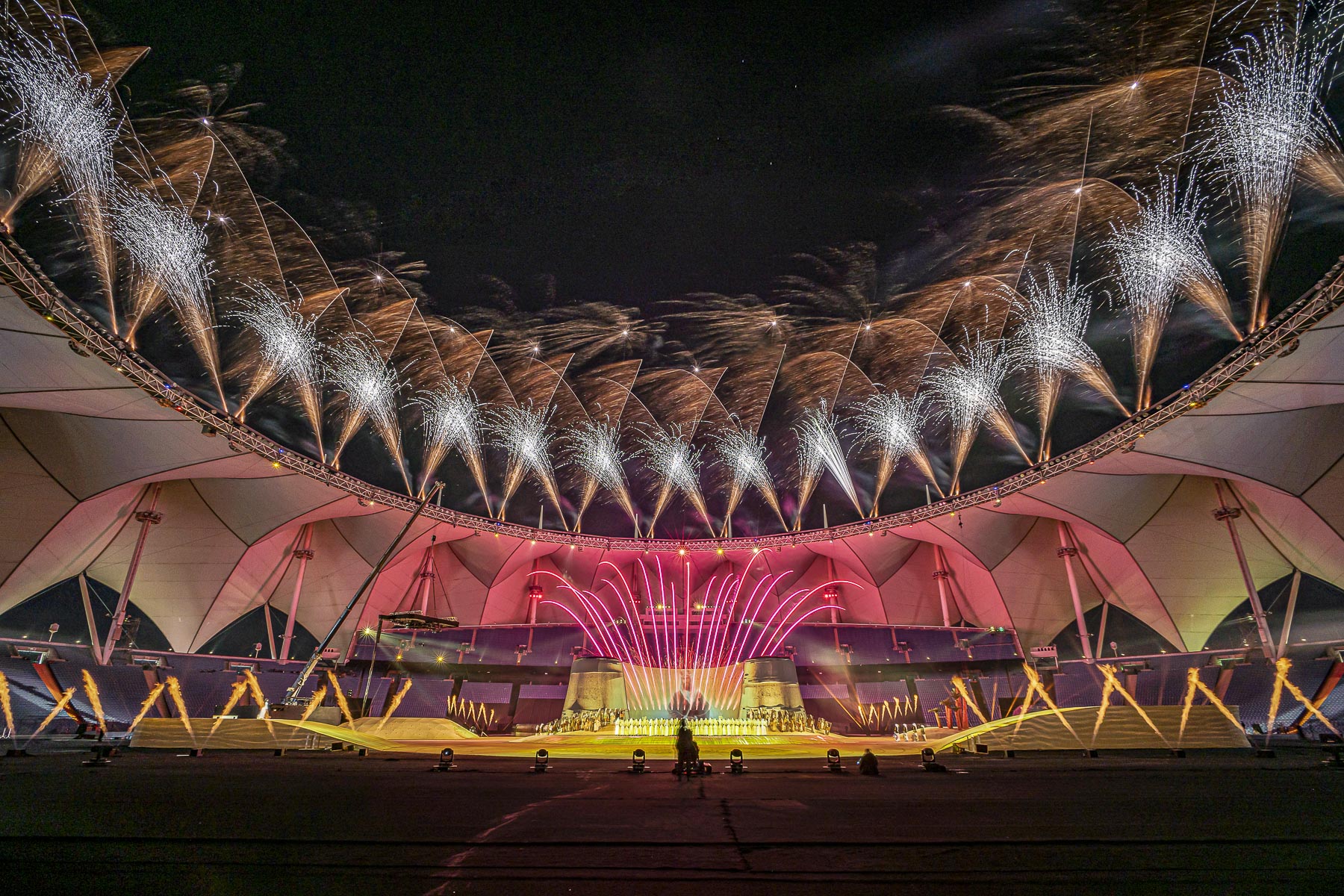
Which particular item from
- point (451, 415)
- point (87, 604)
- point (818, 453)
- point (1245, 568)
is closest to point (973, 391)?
point (818, 453)

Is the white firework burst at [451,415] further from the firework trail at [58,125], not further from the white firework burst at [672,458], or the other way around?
the firework trail at [58,125]

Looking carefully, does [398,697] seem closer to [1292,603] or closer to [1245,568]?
[1245,568]

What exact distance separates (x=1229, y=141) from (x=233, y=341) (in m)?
36.4

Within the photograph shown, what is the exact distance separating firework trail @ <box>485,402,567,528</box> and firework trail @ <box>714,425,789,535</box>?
11.3 m

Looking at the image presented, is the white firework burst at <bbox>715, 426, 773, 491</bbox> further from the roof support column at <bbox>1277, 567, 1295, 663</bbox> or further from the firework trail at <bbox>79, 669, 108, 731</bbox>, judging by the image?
the firework trail at <bbox>79, 669, 108, 731</bbox>

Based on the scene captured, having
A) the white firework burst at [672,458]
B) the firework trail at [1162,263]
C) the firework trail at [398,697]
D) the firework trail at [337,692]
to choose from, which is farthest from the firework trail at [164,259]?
the firework trail at [1162,263]

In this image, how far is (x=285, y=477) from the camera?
3438 centimetres

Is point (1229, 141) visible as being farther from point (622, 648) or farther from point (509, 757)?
point (622, 648)

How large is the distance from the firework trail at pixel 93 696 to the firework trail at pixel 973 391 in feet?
164

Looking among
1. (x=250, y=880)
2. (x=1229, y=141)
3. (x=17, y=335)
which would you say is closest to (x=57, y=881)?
(x=250, y=880)

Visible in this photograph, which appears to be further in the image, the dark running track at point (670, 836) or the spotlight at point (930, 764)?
the spotlight at point (930, 764)

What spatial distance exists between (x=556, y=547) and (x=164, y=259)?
1491 inches

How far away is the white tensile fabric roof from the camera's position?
2569 centimetres

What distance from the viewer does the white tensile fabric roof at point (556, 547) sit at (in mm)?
25688
